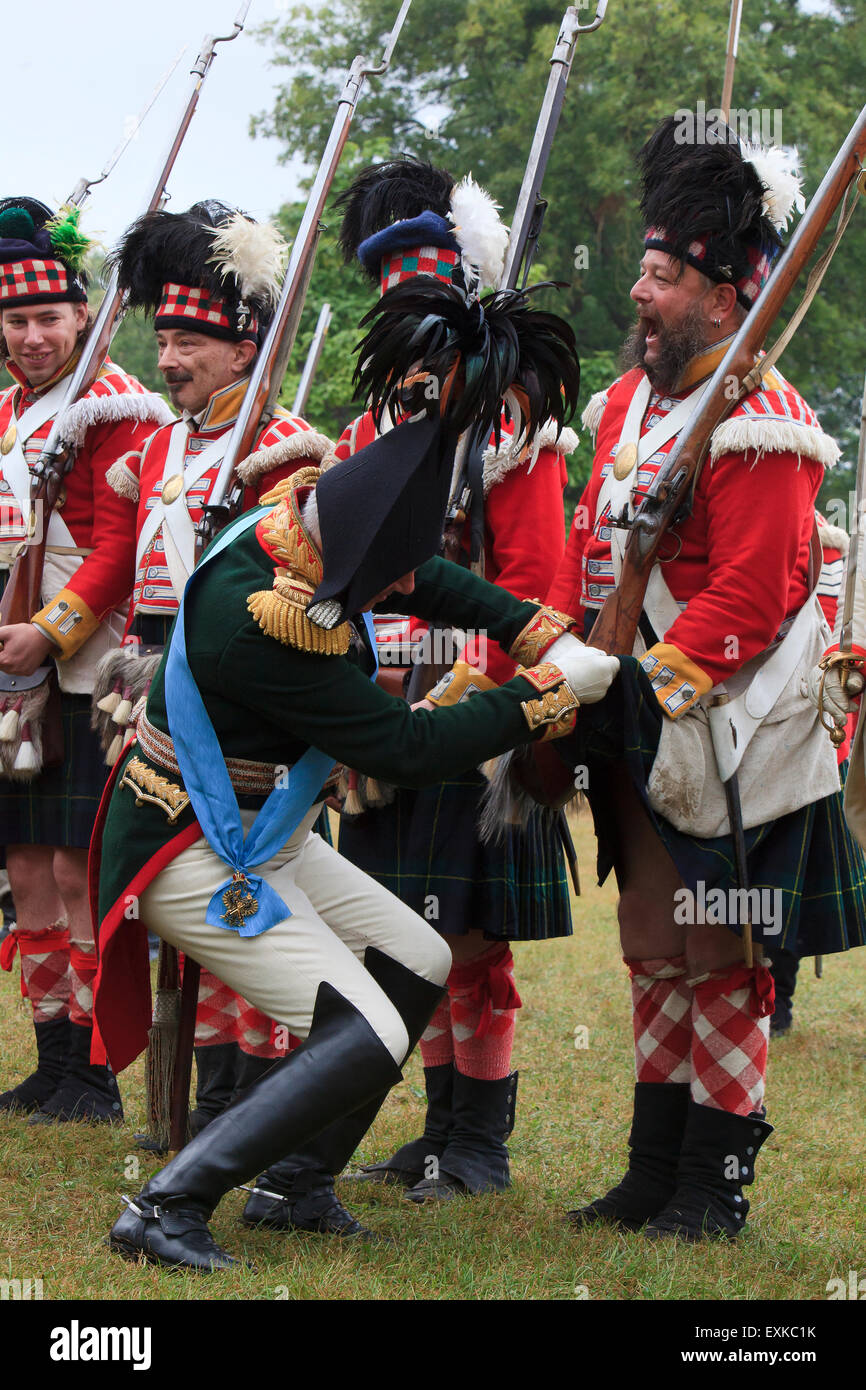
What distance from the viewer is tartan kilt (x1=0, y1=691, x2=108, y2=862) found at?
187 inches

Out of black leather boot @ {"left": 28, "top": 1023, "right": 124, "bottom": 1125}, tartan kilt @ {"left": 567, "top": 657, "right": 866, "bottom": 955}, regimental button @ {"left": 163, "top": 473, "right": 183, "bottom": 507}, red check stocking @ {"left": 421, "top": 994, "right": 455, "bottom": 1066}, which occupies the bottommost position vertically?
black leather boot @ {"left": 28, "top": 1023, "right": 124, "bottom": 1125}

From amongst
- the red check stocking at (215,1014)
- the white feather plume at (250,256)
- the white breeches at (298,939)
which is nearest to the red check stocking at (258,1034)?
the red check stocking at (215,1014)

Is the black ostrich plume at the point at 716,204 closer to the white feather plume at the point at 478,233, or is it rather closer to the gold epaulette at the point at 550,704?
the white feather plume at the point at 478,233

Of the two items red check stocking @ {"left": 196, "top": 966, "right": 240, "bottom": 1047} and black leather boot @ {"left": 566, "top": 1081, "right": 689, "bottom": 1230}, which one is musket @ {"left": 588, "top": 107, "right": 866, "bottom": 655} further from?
red check stocking @ {"left": 196, "top": 966, "right": 240, "bottom": 1047}

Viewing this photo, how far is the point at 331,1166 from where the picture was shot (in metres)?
3.58

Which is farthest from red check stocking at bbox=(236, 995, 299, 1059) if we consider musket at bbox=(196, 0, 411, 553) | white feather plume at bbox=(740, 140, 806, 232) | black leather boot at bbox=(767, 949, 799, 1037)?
white feather plume at bbox=(740, 140, 806, 232)

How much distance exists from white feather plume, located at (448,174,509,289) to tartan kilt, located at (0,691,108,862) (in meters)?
1.78

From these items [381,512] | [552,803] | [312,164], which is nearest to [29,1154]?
[552,803]

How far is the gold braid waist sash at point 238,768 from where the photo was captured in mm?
3320

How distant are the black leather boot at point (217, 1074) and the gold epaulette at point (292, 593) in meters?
1.67

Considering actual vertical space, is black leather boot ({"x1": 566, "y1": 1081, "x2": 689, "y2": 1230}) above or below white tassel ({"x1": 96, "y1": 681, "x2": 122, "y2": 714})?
below

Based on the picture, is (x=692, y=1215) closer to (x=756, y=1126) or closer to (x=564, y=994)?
(x=756, y=1126)

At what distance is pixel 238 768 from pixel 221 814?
116mm

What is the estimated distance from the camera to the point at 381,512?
3057 mm
